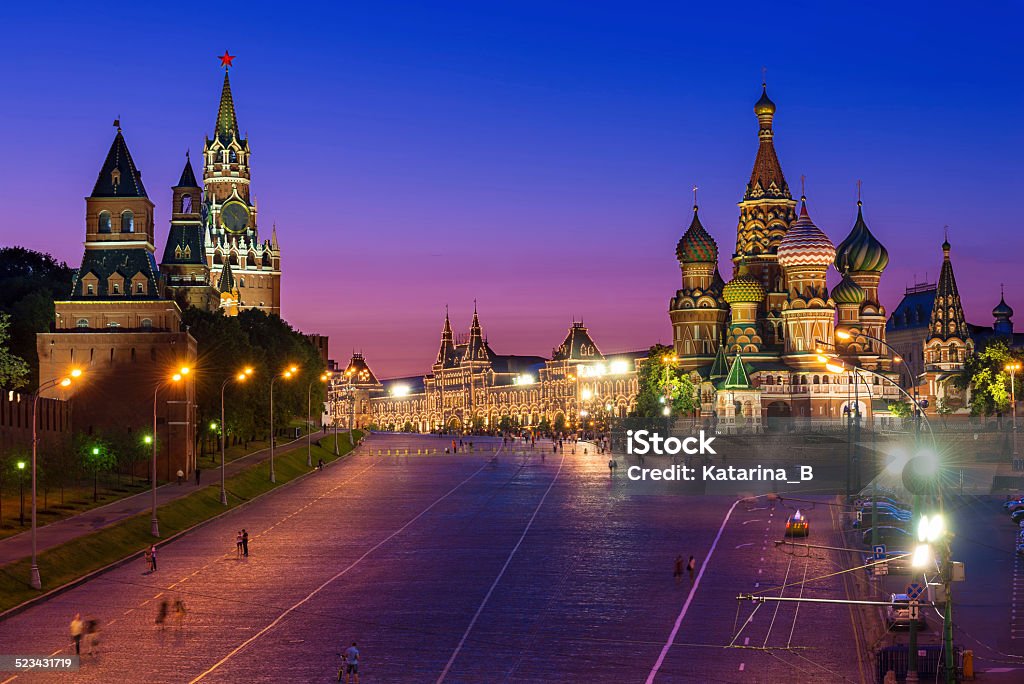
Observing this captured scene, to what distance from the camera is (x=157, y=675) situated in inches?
1734

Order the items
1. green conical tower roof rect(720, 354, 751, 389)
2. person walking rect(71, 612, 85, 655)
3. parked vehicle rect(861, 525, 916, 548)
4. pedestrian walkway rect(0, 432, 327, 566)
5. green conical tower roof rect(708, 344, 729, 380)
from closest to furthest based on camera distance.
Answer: person walking rect(71, 612, 85, 655)
pedestrian walkway rect(0, 432, 327, 566)
parked vehicle rect(861, 525, 916, 548)
green conical tower roof rect(720, 354, 751, 389)
green conical tower roof rect(708, 344, 729, 380)

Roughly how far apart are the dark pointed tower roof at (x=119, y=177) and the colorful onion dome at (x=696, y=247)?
97.1 m

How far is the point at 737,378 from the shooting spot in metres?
179

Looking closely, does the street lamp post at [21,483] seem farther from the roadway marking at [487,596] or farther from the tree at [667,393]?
the tree at [667,393]

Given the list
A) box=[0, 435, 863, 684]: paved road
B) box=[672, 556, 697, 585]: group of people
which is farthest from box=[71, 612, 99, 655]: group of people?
box=[672, 556, 697, 585]: group of people

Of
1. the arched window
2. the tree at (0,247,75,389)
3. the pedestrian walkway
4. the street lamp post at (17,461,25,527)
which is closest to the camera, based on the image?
the pedestrian walkway

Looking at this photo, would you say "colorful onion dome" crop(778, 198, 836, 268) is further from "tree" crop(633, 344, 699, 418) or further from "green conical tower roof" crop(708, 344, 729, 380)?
"tree" crop(633, 344, 699, 418)

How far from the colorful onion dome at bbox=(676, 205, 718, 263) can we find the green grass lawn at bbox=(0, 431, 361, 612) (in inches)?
3718

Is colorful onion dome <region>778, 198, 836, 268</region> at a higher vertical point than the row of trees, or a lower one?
higher

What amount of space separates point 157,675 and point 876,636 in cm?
2192

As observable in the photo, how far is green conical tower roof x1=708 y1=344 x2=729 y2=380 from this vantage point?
185m

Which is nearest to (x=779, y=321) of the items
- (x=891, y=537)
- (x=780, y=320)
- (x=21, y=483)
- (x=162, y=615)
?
(x=780, y=320)

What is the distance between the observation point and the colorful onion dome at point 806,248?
18712cm

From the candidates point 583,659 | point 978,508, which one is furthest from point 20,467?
point 978,508
